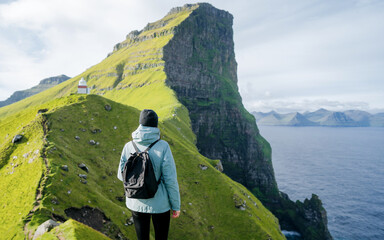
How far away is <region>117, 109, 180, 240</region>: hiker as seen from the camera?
7375 mm

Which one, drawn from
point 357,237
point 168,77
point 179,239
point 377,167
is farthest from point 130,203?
point 377,167

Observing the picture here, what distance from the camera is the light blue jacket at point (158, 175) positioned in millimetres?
7340

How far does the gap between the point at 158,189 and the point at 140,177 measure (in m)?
0.85

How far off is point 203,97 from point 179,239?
15385 centimetres

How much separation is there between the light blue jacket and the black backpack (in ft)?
0.93

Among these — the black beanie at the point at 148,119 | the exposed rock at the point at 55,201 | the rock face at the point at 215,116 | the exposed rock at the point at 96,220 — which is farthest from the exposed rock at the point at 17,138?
the rock face at the point at 215,116

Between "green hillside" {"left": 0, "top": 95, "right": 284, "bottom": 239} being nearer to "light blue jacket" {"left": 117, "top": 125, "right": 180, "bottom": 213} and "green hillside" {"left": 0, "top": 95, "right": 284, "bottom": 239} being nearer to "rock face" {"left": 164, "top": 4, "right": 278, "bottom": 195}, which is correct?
"light blue jacket" {"left": 117, "top": 125, "right": 180, "bottom": 213}

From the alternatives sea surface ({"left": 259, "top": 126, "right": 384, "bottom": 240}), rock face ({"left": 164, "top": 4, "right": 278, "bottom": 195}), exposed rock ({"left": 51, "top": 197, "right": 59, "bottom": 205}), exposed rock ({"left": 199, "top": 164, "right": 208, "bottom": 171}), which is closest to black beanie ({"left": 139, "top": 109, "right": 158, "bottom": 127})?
exposed rock ({"left": 51, "top": 197, "right": 59, "bottom": 205})

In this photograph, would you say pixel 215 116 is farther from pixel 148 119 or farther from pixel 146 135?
pixel 146 135

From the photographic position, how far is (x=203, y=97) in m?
173

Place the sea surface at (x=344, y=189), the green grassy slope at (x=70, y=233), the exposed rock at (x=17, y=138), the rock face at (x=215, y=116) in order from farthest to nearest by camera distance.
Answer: the rock face at (x=215, y=116)
the sea surface at (x=344, y=189)
the exposed rock at (x=17, y=138)
the green grassy slope at (x=70, y=233)

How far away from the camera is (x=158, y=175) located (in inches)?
295

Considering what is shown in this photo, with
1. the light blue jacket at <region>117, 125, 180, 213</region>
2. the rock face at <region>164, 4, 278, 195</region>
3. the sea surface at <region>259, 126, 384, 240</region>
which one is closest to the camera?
the light blue jacket at <region>117, 125, 180, 213</region>

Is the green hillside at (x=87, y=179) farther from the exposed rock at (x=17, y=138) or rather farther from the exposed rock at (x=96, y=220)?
the exposed rock at (x=17, y=138)
